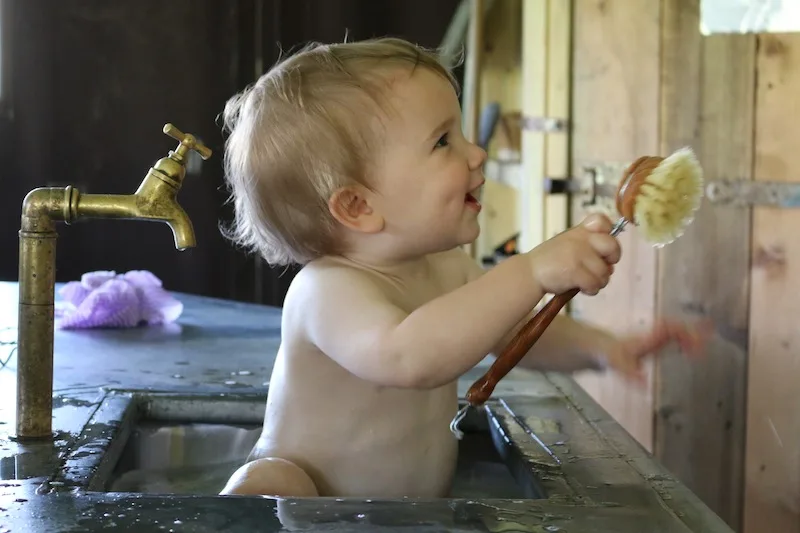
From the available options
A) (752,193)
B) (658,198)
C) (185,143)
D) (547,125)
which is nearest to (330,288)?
(185,143)

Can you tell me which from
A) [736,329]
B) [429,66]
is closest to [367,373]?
[429,66]

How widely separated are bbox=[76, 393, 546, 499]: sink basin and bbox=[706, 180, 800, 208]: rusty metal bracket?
91 centimetres

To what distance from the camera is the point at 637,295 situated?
1.92m

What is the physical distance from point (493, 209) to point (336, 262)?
2.37 metres

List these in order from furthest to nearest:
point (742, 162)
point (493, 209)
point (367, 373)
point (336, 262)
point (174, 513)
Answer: point (493, 209) → point (742, 162) → point (336, 262) → point (367, 373) → point (174, 513)

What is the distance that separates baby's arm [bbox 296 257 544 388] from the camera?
29.0 inches

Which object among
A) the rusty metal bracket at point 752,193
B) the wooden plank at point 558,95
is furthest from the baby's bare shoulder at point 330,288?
the wooden plank at point 558,95

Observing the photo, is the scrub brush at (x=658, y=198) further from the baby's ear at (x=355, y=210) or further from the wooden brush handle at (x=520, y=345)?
the baby's ear at (x=355, y=210)

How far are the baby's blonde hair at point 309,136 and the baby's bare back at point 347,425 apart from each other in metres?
0.05

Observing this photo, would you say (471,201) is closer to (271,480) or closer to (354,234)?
(354,234)

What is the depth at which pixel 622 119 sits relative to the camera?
76.4 inches

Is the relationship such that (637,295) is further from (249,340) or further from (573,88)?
(249,340)

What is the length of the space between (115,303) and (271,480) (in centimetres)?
79

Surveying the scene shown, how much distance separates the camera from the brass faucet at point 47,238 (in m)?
0.83
